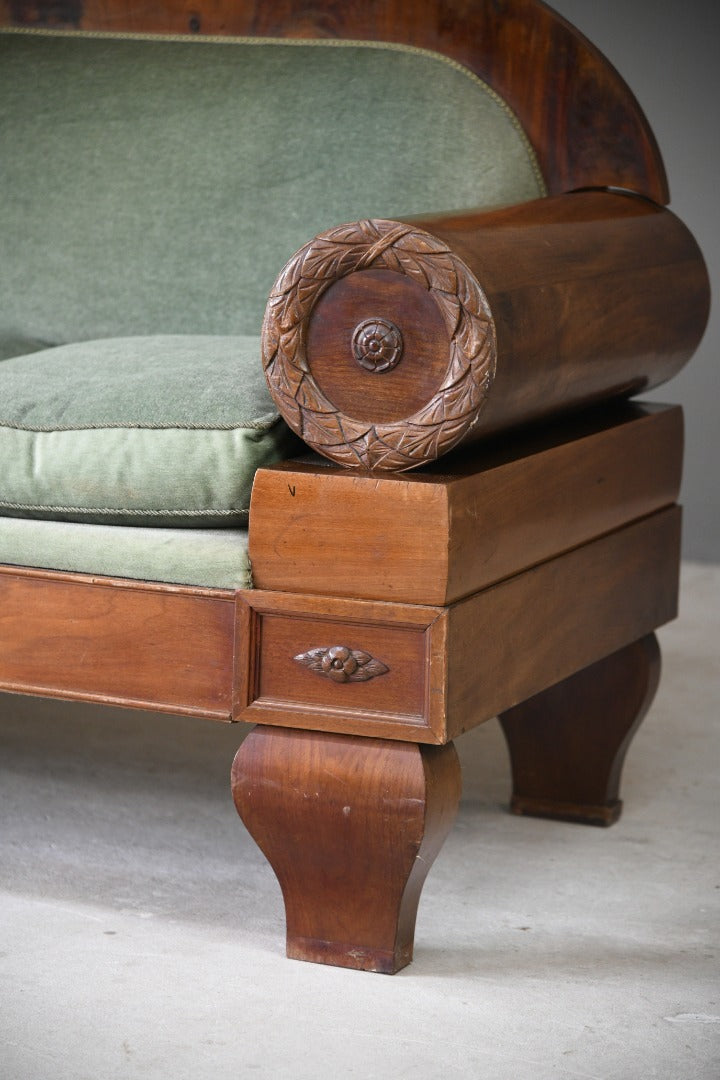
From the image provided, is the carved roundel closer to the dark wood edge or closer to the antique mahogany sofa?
the antique mahogany sofa

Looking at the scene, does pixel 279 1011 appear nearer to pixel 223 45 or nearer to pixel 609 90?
pixel 609 90

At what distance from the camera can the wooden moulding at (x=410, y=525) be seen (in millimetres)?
1362

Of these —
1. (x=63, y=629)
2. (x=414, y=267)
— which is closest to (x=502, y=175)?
(x=414, y=267)

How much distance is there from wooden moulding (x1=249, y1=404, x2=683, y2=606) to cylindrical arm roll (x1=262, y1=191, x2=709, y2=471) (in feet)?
0.12

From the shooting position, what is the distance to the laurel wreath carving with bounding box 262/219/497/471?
4.42 ft

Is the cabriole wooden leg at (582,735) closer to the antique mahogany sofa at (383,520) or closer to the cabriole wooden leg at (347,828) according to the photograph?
the antique mahogany sofa at (383,520)

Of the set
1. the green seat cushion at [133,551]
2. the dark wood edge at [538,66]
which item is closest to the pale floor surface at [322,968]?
the green seat cushion at [133,551]

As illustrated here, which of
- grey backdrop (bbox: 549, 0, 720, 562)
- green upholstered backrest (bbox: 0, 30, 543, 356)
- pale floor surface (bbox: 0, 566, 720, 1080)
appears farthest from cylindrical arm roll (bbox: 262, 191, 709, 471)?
grey backdrop (bbox: 549, 0, 720, 562)

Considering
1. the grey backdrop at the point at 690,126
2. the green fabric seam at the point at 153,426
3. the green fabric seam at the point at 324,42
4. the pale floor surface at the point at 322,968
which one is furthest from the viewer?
the grey backdrop at the point at 690,126

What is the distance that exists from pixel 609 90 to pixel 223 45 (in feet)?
1.92

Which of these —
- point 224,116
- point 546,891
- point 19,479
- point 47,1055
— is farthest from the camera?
point 224,116

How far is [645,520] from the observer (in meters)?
1.90

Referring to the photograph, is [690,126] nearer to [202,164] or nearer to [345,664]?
[202,164]

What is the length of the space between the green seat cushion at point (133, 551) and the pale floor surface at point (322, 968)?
38 cm
